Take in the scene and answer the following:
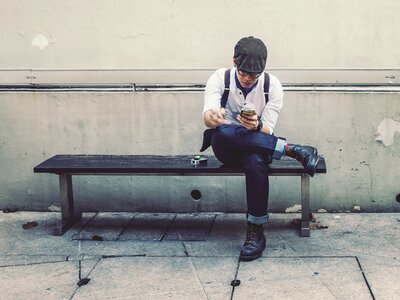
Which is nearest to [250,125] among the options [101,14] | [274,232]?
[274,232]

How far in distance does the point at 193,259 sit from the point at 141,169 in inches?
33.8

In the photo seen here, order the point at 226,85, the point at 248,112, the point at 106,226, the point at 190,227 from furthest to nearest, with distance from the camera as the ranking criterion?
1. the point at 106,226
2. the point at 190,227
3. the point at 226,85
4. the point at 248,112

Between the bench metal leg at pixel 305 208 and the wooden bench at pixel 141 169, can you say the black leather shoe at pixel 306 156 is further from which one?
the bench metal leg at pixel 305 208

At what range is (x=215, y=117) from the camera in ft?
13.4

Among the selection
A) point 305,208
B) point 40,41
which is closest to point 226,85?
point 305,208

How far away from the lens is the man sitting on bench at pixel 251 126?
3961 mm

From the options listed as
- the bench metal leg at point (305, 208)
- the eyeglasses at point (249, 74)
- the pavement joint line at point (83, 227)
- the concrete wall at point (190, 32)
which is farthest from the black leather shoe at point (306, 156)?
the pavement joint line at point (83, 227)

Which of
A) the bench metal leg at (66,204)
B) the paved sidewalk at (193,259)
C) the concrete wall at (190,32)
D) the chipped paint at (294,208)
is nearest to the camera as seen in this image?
the paved sidewalk at (193,259)

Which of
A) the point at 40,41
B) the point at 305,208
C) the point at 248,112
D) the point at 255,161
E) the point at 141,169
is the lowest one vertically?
the point at 305,208

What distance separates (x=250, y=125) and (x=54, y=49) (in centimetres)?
222

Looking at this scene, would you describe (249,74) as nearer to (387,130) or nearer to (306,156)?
(306,156)

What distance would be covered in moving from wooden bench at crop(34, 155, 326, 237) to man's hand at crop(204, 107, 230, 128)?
39 centimetres

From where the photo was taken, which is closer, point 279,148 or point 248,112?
point 248,112

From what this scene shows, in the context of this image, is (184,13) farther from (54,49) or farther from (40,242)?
(40,242)
